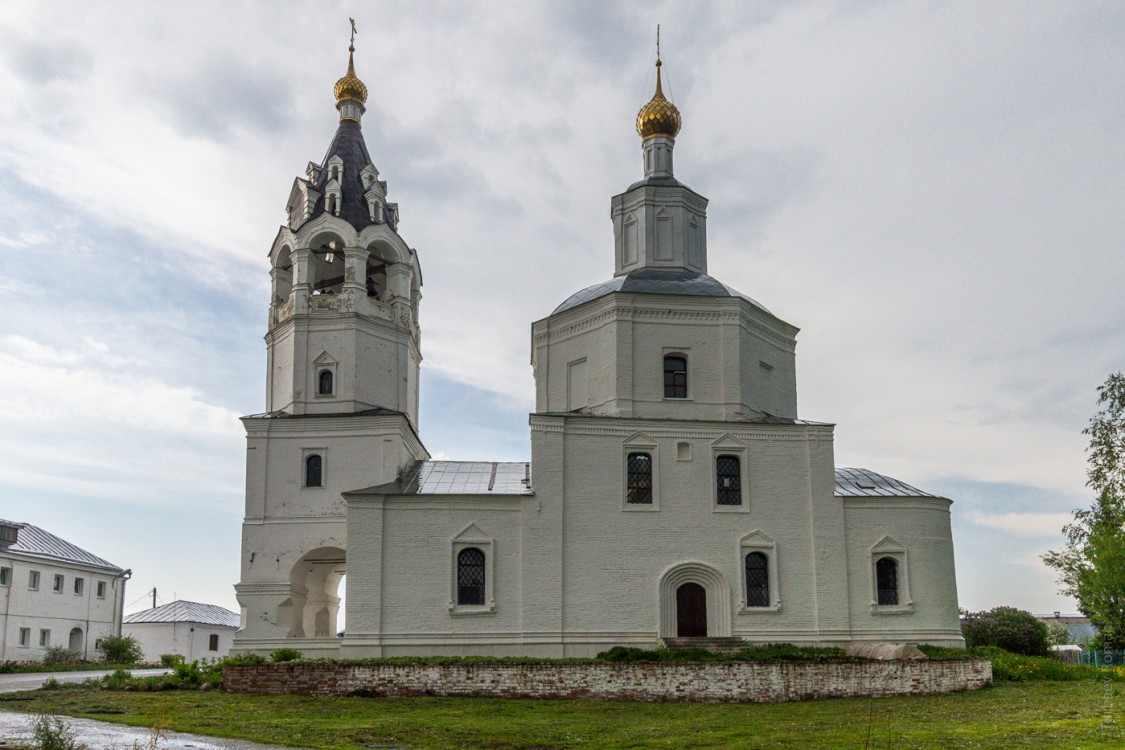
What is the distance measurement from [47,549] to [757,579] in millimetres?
30888

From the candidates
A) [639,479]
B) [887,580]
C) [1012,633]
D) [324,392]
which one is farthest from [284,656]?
[1012,633]

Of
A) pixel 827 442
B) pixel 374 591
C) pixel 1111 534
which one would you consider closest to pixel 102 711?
pixel 374 591

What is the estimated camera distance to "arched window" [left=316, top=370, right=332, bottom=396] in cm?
2989

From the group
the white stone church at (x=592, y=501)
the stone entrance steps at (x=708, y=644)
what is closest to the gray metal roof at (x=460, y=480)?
the white stone church at (x=592, y=501)

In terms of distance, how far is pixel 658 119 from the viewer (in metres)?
32.6

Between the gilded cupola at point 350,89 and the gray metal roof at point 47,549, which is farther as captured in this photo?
the gray metal roof at point 47,549

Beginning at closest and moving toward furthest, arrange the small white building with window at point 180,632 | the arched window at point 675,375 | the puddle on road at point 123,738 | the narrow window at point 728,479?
the puddle on road at point 123,738, the narrow window at point 728,479, the arched window at point 675,375, the small white building with window at point 180,632

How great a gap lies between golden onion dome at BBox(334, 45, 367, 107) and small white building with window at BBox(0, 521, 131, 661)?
21110 millimetres

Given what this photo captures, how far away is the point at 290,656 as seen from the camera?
2350cm

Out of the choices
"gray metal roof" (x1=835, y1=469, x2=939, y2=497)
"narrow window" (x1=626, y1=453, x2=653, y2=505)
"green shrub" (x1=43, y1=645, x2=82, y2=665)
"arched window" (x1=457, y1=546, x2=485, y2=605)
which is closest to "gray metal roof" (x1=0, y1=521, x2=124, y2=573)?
"green shrub" (x1=43, y1=645, x2=82, y2=665)

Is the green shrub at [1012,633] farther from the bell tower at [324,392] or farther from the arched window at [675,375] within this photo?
the bell tower at [324,392]

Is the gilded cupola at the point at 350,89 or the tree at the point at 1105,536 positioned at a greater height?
the gilded cupola at the point at 350,89

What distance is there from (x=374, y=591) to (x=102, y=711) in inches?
330

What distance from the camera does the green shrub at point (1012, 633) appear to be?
104 feet
